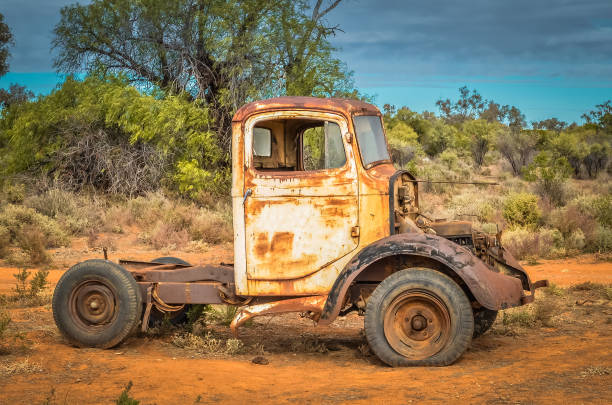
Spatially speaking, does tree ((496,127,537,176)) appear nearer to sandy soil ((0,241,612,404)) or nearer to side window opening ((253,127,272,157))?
sandy soil ((0,241,612,404))

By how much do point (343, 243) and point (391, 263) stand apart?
0.51 m

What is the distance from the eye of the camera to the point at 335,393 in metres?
4.99

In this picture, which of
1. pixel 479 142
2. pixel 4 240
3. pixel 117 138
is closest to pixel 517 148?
pixel 479 142

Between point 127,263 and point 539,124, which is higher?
point 539,124

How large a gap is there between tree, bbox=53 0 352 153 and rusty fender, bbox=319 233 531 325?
13244mm

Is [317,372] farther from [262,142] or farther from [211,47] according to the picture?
[211,47]

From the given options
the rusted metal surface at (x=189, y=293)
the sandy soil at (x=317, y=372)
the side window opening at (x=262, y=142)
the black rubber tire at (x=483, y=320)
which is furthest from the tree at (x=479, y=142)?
the rusted metal surface at (x=189, y=293)

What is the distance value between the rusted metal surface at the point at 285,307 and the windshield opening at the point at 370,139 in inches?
53.3

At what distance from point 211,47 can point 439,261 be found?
14.6 metres

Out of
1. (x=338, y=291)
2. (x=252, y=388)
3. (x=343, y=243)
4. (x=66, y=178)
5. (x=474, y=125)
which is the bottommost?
(x=252, y=388)

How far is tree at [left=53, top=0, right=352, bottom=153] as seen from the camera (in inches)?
752

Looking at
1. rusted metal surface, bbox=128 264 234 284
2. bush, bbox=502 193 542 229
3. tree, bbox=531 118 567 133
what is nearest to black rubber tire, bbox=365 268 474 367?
rusted metal surface, bbox=128 264 234 284

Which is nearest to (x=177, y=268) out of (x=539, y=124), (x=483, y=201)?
(x=483, y=201)

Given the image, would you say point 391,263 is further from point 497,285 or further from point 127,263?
point 127,263
